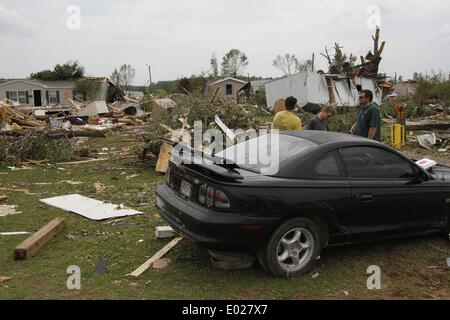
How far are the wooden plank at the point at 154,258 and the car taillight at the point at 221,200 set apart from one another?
114cm

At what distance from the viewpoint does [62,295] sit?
13.6 feet

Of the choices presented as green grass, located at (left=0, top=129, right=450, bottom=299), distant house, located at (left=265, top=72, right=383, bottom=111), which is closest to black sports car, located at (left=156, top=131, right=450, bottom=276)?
green grass, located at (left=0, top=129, right=450, bottom=299)

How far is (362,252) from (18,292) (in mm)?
3712

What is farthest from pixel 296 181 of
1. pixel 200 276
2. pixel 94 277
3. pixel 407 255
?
pixel 94 277

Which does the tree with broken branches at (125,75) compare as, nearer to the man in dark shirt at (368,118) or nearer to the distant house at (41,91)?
the distant house at (41,91)

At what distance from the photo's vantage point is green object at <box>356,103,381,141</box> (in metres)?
7.62

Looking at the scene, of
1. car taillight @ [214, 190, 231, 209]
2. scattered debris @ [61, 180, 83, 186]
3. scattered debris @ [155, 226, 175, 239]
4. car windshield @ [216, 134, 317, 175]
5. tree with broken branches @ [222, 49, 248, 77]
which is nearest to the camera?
car taillight @ [214, 190, 231, 209]

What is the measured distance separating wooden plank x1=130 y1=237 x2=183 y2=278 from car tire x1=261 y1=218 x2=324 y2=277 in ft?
4.11

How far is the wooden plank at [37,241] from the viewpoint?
5004 mm

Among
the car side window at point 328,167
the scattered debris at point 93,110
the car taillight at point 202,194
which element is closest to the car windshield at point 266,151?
the car side window at point 328,167

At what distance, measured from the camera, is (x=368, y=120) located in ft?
25.4

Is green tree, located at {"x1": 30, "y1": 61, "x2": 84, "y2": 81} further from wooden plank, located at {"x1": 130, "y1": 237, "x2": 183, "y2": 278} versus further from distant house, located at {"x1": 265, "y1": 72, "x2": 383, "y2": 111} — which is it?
wooden plank, located at {"x1": 130, "y1": 237, "x2": 183, "y2": 278}

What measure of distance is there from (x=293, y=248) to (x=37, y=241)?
2980 mm

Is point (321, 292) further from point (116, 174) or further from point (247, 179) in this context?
point (116, 174)
